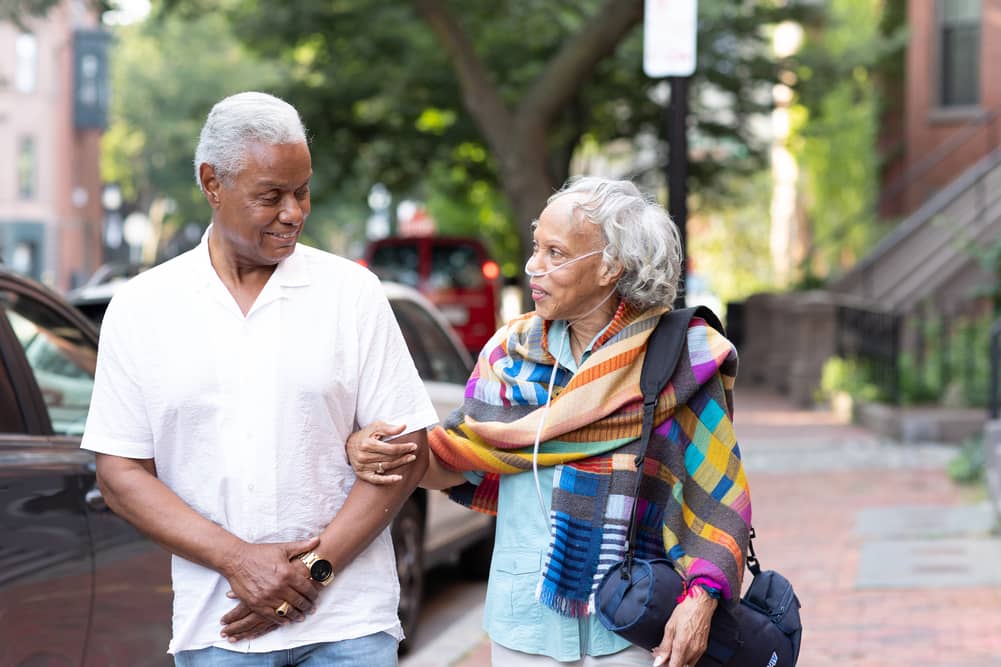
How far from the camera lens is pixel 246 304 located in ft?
9.87

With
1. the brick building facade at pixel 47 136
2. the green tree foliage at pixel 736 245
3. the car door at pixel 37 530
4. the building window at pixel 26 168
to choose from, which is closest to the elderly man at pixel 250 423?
the car door at pixel 37 530

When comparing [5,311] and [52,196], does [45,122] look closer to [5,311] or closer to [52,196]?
[52,196]

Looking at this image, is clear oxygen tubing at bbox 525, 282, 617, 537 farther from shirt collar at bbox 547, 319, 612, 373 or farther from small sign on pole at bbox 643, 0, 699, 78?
small sign on pole at bbox 643, 0, 699, 78

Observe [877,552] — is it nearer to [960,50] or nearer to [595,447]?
[595,447]

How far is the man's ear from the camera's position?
2971 millimetres

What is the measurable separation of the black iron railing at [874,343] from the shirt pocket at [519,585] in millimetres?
12112

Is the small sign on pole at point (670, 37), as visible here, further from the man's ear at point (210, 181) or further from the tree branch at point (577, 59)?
the tree branch at point (577, 59)

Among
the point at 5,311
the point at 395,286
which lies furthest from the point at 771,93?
the point at 5,311

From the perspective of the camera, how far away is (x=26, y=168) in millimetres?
54688

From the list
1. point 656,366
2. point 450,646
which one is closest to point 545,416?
point 656,366

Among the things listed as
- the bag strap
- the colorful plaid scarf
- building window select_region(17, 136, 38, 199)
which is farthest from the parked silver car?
building window select_region(17, 136, 38, 199)

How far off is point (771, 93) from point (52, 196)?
37.1 meters

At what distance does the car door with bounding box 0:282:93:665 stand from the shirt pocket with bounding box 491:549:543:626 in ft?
4.22

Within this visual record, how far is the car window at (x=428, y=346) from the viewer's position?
7.79 metres
